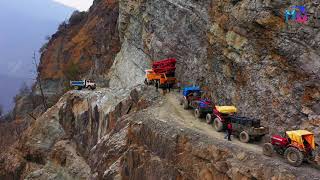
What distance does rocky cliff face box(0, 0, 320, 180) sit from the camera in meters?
20.7

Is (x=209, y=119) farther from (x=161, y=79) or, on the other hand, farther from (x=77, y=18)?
(x=77, y=18)

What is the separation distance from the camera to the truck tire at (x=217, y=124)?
76.5 feet

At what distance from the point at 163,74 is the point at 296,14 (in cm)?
1234

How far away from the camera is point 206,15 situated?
2866 cm

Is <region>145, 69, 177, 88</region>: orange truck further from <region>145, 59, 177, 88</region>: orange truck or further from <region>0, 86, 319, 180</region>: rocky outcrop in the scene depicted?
<region>0, 86, 319, 180</region>: rocky outcrop

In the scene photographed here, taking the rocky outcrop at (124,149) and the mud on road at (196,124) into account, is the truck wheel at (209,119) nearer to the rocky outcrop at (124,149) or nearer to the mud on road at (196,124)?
the mud on road at (196,124)

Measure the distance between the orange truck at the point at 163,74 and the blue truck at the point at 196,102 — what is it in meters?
2.91

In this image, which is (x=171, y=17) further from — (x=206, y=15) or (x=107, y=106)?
(x=107, y=106)

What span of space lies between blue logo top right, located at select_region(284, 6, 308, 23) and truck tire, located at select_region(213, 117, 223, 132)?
627cm

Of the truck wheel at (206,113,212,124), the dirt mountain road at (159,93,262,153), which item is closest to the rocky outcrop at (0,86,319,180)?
the dirt mountain road at (159,93,262,153)

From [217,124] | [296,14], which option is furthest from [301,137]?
[296,14]

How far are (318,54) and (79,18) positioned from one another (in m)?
73.4

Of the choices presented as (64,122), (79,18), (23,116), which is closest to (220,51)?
(64,122)

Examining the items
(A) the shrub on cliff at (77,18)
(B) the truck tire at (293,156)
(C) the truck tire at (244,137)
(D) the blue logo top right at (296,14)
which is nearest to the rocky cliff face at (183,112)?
(D) the blue logo top right at (296,14)
